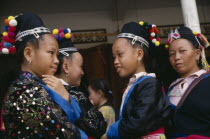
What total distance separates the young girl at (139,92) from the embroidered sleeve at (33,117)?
438 mm

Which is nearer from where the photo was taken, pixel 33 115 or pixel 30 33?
pixel 33 115

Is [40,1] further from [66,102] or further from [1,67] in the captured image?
[66,102]

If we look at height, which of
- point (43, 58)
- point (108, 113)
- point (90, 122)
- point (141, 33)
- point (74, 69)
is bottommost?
point (108, 113)

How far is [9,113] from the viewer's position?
163cm

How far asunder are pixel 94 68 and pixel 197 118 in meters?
3.99

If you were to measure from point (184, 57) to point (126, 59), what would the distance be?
1.90 ft

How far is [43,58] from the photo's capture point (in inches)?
73.1

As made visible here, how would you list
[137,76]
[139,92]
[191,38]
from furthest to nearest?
[191,38], [137,76], [139,92]

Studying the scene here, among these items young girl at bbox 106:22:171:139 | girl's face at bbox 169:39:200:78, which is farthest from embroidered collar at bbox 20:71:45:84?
girl's face at bbox 169:39:200:78

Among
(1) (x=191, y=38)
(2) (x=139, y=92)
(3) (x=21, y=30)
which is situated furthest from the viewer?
(1) (x=191, y=38)

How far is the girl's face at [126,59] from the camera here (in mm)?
2270

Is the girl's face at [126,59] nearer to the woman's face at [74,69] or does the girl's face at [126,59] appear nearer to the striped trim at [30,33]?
the woman's face at [74,69]

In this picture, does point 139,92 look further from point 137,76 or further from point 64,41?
point 64,41

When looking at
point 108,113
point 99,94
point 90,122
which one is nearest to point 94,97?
point 99,94
